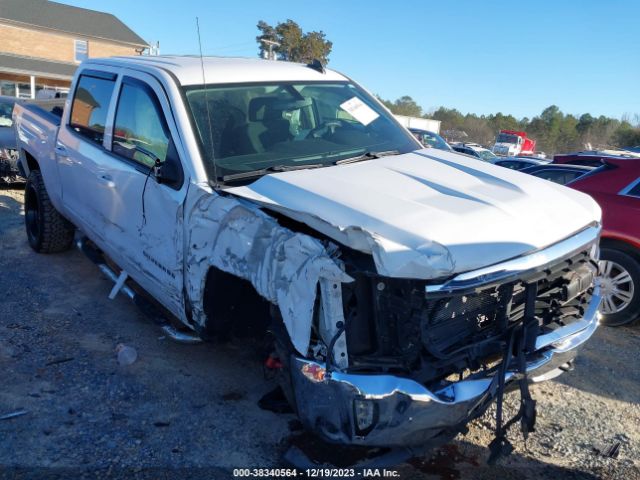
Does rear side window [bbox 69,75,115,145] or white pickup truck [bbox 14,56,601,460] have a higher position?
rear side window [bbox 69,75,115,145]

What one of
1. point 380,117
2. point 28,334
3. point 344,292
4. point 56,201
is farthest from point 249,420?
point 56,201

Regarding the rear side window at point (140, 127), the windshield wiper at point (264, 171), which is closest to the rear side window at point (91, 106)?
the rear side window at point (140, 127)

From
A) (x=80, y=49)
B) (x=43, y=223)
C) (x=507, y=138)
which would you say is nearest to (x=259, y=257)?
(x=43, y=223)

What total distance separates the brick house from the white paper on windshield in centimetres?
3347

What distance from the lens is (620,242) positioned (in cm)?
512

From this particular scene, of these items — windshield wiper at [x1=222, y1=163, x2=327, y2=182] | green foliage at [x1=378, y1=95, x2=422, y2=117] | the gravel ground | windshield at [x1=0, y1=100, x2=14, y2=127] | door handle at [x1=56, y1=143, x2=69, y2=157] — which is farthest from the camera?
green foliage at [x1=378, y1=95, x2=422, y2=117]

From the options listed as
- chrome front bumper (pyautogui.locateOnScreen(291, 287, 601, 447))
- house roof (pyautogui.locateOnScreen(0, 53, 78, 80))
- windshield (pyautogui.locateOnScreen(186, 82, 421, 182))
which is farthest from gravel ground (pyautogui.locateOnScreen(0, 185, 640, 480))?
house roof (pyautogui.locateOnScreen(0, 53, 78, 80))

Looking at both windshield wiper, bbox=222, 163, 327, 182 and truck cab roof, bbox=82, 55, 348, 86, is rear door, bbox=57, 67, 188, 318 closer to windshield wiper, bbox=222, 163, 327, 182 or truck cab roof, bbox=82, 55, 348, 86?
truck cab roof, bbox=82, 55, 348, 86

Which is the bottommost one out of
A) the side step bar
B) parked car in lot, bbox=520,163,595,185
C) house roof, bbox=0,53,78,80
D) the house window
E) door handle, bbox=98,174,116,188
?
the side step bar

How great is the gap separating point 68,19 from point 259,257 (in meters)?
41.8

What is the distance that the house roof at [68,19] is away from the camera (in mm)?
35875

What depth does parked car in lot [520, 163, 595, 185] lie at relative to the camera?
646cm

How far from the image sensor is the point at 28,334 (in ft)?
14.3

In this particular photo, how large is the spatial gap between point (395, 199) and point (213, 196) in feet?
3.19
